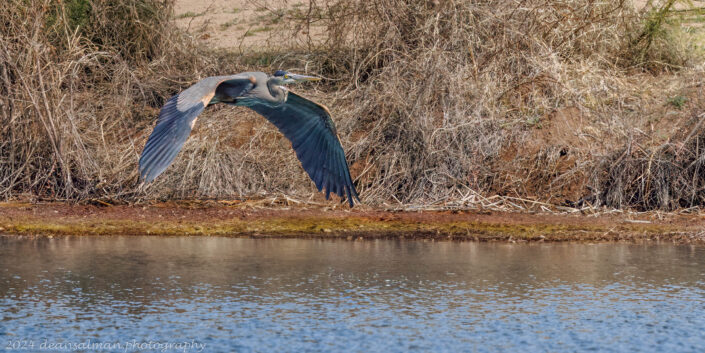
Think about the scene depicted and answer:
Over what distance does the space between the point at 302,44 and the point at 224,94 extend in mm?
6180

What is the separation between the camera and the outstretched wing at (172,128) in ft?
18.9

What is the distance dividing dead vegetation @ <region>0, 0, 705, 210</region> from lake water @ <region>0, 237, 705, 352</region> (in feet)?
6.11

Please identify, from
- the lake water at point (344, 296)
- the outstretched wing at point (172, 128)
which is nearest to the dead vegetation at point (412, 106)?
the lake water at point (344, 296)

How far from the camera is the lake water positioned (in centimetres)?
533

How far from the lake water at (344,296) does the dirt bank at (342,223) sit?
320mm

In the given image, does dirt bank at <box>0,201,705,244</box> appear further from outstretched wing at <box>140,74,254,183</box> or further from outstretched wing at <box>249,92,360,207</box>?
outstretched wing at <box>140,74,254,183</box>

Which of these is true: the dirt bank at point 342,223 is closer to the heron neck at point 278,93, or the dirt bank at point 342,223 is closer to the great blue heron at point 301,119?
the great blue heron at point 301,119

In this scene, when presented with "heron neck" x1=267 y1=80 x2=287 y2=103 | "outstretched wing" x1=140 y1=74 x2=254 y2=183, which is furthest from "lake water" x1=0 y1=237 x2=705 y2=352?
"heron neck" x1=267 y1=80 x2=287 y2=103

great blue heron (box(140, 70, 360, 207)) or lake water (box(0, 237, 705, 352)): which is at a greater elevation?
great blue heron (box(140, 70, 360, 207))

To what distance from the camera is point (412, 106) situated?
425 inches

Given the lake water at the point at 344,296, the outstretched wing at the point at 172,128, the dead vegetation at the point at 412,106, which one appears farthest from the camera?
the dead vegetation at the point at 412,106

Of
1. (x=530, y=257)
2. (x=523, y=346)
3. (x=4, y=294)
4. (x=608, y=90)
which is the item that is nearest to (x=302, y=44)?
(x=608, y=90)

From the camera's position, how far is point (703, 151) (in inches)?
379

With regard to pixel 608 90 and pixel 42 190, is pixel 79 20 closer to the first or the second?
→ pixel 42 190
